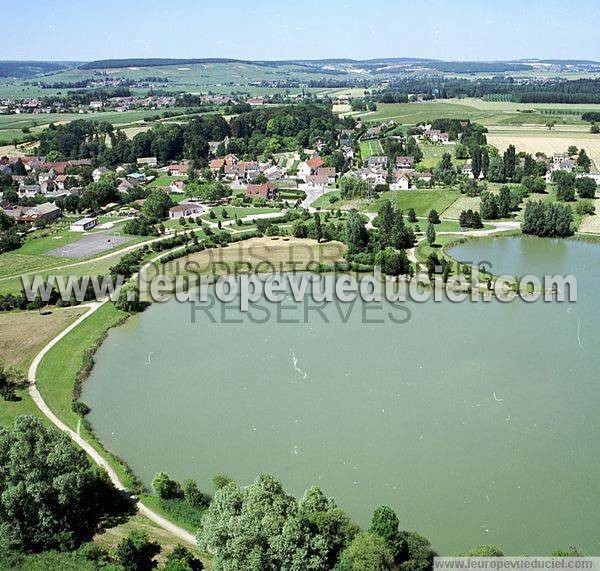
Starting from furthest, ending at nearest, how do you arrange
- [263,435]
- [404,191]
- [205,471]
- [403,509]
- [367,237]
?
[404,191] < [367,237] < [263,435] < [205,471] < [403,509]

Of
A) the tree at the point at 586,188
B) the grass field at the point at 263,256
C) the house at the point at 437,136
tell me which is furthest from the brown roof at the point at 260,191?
the house at the point at 437,136

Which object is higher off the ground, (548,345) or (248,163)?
(248,163)

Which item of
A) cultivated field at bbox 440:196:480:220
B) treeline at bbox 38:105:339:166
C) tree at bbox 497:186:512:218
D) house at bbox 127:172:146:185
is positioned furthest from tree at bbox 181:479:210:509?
treeline at bbox 38:105:339:166

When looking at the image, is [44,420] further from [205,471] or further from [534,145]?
[534,145]

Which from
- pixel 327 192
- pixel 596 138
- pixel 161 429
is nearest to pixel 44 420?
pixel 161 429

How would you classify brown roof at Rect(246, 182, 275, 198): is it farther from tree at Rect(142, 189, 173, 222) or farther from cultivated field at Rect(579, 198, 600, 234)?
cultivated field at Rect(579, 198, 600, 234)

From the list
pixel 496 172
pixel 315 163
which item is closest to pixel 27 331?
pixel 315 163
